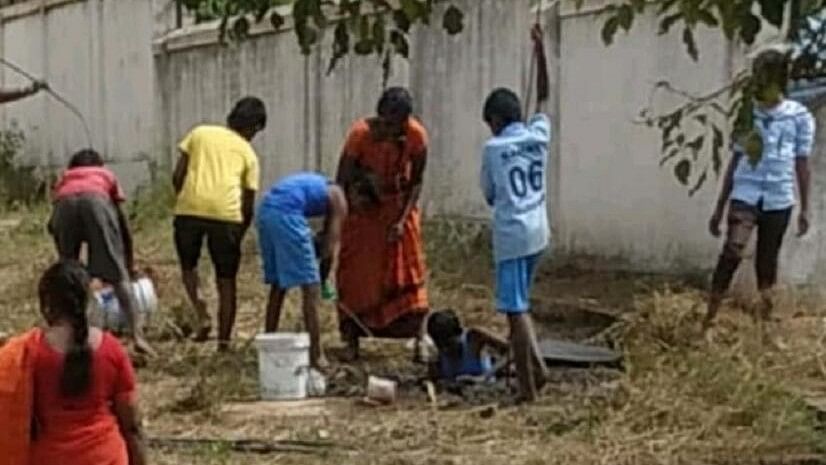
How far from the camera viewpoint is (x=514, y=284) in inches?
349

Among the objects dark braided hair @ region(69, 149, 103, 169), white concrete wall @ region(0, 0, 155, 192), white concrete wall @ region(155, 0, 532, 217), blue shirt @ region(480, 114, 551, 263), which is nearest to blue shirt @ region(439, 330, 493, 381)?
blue shirt @ region(480, 114, 551, 263)

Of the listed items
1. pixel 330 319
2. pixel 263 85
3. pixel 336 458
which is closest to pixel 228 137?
pixel 330 319

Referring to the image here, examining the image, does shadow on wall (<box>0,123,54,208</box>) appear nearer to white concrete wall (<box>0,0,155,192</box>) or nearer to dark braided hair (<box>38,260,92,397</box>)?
white concrete wall (<box>0,0,155,192</box>)

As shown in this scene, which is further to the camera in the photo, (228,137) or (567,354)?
(228,137)

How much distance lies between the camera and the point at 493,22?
14.6 m

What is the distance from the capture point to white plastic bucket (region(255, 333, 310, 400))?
9312mm

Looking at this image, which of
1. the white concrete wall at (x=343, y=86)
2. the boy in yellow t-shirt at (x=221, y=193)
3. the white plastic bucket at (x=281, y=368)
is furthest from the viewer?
the white concrete wall at (x=343, y=86)

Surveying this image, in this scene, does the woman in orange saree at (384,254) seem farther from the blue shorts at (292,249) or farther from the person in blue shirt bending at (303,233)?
the blue shorts at (292,249)

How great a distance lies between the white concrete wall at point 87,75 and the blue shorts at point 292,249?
1035 cm

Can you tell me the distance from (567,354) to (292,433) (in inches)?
84.0

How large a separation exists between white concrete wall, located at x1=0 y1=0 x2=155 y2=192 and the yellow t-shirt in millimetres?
9257

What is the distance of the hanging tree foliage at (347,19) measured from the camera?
4.46m

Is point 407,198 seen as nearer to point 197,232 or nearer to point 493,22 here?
point 197,232

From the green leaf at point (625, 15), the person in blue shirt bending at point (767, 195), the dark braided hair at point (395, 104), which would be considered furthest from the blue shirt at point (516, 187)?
the green leaf at point (625, 15)
